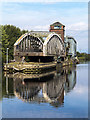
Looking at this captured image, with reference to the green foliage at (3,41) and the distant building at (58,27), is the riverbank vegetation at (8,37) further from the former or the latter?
the distant building at (58,27)

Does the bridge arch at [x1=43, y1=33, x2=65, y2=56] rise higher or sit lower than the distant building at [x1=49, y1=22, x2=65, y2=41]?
lower

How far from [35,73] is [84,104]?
126 ft

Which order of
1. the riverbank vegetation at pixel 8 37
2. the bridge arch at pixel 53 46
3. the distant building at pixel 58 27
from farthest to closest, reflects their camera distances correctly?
1. the distant building at pixel 58 27
2. the riverbank vegetation at pixel 8 37
3. the bridge arch at pixel 53 46

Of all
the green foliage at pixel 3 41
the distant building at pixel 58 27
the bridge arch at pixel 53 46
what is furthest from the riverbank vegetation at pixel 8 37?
the bridge arch at pixel 53 46

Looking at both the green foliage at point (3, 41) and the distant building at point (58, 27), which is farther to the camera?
the distant building at point (58, 27)

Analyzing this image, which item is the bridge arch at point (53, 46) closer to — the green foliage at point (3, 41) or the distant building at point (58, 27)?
the distant building at point (58, 27)

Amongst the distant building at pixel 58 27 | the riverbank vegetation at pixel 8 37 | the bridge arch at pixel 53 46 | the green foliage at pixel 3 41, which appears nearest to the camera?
the bridge arch at pixel 53 46

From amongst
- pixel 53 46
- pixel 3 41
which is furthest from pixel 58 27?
pixel 3 41

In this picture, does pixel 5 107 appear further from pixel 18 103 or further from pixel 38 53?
pixel 38 53

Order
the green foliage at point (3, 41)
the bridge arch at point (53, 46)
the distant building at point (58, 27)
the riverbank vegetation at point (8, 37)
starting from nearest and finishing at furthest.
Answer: the bridge arch at point (53, 46), the green foliage at point (3, 41), the riverbank vegetation at point (8, 37), the distant building at point (58, 27)

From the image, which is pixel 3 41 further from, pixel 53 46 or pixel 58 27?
pixel 58 27

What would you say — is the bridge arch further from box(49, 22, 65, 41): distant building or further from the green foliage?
the green foliage

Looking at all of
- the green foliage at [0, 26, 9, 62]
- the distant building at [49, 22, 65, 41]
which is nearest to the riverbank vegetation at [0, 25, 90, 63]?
the green foliage at [0, 26, 9, 62]

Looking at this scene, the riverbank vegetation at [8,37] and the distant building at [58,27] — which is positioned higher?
the distant building at [58,27]
